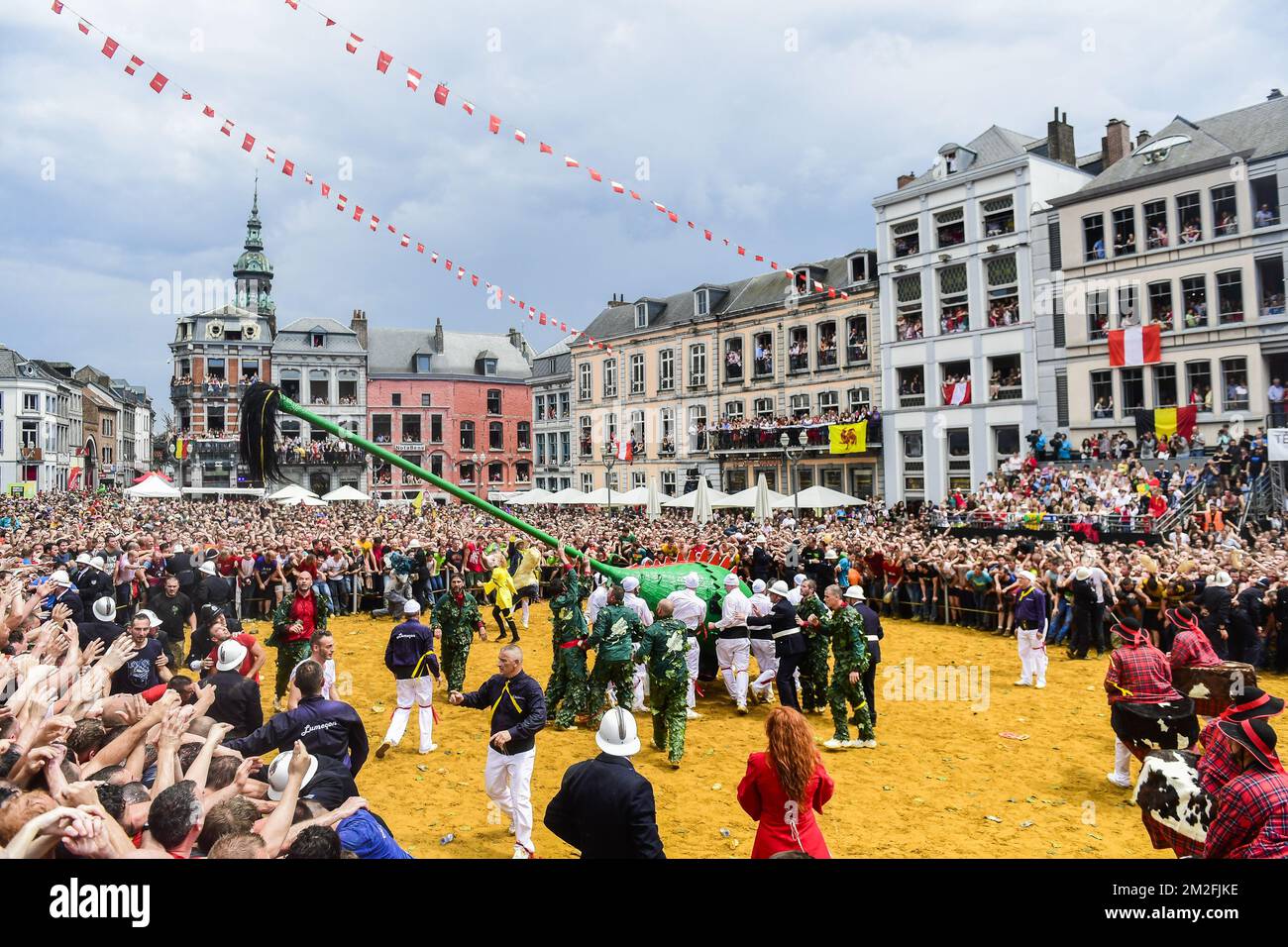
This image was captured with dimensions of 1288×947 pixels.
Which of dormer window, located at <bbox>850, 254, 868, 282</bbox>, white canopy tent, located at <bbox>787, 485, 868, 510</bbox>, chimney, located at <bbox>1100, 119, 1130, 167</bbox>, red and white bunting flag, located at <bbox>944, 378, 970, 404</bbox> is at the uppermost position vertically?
chimney, located at <bbox>1100, 119, 1130, 167</bbox>

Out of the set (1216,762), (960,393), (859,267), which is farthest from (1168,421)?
(1216,762)

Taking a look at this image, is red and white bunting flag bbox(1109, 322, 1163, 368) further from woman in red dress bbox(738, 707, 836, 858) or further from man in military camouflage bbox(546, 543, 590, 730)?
woman in red dress bbox(738, 707, 836, 858)

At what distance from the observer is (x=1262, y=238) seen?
86.8 ft

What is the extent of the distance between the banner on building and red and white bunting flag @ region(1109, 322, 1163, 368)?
32.0 feet

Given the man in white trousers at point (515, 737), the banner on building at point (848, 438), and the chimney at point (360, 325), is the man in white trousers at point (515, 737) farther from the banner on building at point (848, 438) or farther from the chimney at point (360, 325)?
the chimney at point (360, 325)

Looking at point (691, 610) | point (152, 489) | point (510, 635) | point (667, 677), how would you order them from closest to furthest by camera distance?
point (667, 677) → point (691, 610) → point (510, 635) → point (152, 489)

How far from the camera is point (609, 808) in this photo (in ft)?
16.0

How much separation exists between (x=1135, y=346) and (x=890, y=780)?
25.8 m

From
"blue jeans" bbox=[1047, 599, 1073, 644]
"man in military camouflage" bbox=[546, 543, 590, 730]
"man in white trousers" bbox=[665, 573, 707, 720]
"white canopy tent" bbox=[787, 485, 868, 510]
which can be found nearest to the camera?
"man in military camouflage" bbox=[546, 543, 590, 730]

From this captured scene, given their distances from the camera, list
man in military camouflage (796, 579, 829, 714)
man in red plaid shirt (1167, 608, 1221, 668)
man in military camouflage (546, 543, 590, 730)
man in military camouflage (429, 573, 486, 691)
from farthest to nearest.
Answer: man in military camouflage (429, 573, 486, 691), man in military camouflage (796, 579, 829, 714), man in military camouflage (546, 543, 590, 730), man in red plaid shirt (1167, 608, 1221, 668)

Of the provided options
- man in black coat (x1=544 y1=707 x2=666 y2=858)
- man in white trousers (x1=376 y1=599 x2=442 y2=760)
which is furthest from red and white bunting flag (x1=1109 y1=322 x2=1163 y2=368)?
man in black coat (x1=544 y1=707 x2=666 y2=858)

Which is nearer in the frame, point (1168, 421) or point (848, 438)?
point (1168, 421)

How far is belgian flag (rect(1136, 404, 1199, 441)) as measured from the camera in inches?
1049

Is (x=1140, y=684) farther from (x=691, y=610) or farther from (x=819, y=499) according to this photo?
(x=819, y=499)
